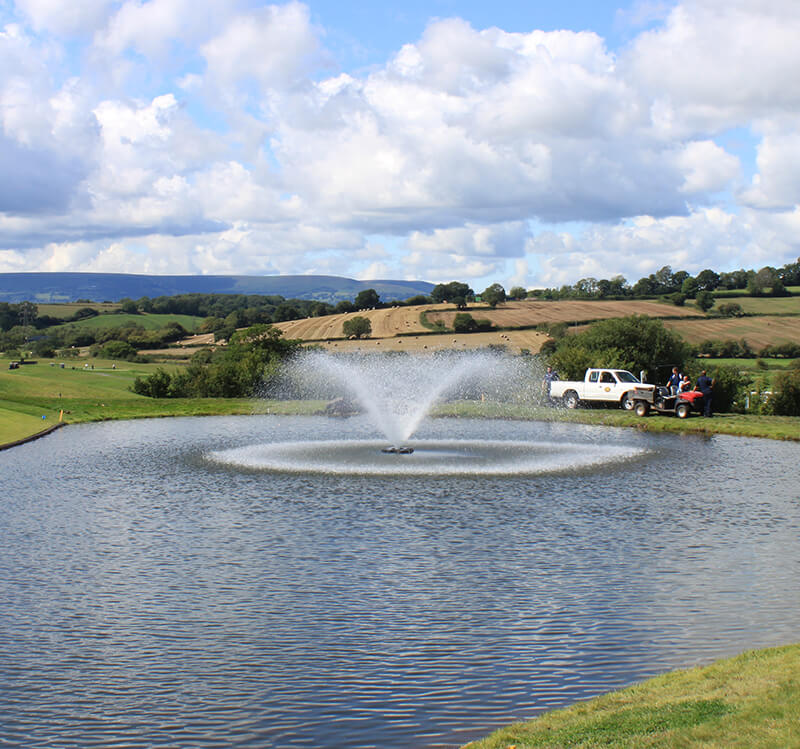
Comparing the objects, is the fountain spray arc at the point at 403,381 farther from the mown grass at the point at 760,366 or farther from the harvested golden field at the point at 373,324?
the mown grass at the point at 760,366

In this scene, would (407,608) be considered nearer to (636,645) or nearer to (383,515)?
(636,645)

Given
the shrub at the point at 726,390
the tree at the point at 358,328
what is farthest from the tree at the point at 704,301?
the shrub at the point at 726,390

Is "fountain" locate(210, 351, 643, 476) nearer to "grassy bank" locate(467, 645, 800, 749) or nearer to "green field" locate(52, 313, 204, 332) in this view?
"grassy bank" locate(467, 645, 800, 749)

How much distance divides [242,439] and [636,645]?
33.2 metres

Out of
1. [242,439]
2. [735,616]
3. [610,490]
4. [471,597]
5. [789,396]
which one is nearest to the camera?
[735,616]

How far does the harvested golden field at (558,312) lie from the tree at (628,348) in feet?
163

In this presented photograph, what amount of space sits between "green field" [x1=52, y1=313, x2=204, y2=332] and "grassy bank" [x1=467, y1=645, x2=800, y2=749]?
162 meters

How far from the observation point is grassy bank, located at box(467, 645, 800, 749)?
8.73 meters

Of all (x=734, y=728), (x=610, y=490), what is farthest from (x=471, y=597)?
(x=610, y=490)

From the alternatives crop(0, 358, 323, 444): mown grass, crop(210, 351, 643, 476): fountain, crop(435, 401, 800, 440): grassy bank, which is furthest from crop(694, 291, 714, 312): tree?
crop(0, 358, 323, 444): mown grass

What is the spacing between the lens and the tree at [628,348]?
6744 centimetres

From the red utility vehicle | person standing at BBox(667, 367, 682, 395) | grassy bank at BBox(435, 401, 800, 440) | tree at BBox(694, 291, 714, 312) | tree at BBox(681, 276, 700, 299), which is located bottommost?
grassy bank at BBox(435, 401, 800, 440)

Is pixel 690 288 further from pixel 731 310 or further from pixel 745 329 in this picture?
pixel 745 329

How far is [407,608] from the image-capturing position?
592 inches
